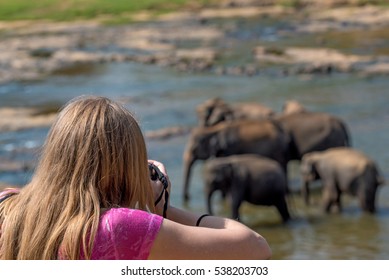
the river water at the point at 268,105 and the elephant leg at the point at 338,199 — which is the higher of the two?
the elephant leg at the point at 338,199

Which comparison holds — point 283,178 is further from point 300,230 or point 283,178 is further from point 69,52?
point 69,52

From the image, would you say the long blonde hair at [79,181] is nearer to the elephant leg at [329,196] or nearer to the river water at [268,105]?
the river water at [268,105]

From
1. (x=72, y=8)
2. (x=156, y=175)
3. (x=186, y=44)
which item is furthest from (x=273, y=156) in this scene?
(x=186, y=44)

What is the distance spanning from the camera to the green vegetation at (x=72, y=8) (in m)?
16.8

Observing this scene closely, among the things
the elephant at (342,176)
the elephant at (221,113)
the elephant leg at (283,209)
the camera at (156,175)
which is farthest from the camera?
the elephant at (221,113)

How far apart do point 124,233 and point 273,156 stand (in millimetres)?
7697

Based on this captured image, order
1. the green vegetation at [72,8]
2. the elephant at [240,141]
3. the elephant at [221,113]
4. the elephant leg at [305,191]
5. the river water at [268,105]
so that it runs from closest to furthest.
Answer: the river water at [268,105], the elephant leg at [305,191], the elephant at [240,141], the elephant at [221,113], the green vegetation at [72,8]

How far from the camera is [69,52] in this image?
58.6 ft

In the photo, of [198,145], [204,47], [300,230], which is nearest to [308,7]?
[204,47]

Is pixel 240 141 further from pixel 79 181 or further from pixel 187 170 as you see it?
pixel 79 181

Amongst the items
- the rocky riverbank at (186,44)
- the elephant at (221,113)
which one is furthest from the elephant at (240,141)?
the rocky riverbank at (186,44)

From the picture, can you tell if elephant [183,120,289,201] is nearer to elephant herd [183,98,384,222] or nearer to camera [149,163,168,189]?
elephant herd [183,98,384,222]

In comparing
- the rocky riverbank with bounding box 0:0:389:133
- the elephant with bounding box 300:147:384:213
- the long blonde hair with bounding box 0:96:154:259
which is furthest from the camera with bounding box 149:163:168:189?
the rocky riverbank with bounding box 0:0:389:133
